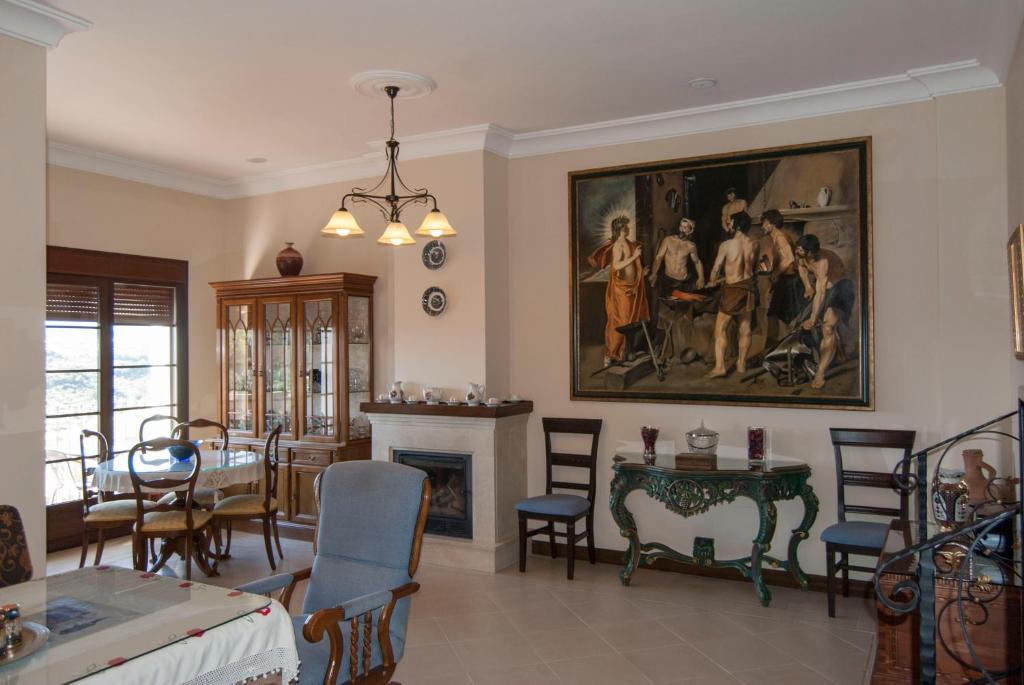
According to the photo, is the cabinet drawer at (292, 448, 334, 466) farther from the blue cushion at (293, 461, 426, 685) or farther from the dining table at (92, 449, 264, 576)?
the blue cushion at (293, 461, 426, 685)

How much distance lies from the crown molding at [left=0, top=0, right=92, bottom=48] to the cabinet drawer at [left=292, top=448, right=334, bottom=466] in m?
3.42

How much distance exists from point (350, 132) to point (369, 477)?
125 inches

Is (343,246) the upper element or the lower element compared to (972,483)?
A: upper

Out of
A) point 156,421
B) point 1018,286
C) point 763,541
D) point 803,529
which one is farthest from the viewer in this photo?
point 156,421

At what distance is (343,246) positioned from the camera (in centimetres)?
661

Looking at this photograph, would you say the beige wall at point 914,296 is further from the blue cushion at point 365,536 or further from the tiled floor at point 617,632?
the blue cushion at point 365,536

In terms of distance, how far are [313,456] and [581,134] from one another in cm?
326

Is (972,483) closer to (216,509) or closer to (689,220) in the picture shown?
(689,220)

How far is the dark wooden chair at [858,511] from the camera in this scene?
4.21m

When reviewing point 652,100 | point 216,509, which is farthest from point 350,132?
point 216,509

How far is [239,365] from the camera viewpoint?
6684mm

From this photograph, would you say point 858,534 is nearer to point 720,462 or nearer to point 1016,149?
point 720,462

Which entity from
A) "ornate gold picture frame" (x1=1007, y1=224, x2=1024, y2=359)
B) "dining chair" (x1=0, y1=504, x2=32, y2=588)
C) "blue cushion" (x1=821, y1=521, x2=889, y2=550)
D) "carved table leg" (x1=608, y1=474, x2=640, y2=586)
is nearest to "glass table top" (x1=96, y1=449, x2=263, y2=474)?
"dining chair" (x1=0, y1=504, x2=32, y2=588)

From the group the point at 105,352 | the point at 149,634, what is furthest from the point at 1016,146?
the point at 105,352
